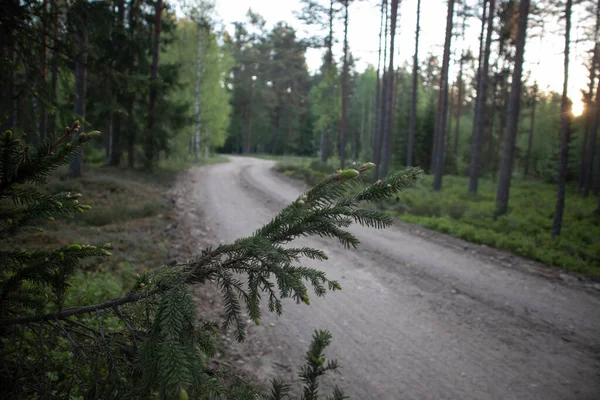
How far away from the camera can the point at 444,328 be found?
18.7 feet

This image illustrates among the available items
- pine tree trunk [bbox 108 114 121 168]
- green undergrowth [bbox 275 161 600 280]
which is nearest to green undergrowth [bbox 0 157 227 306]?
pine tree trunk [bbox 108 114 121 168]

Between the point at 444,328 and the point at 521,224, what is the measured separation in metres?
9.08

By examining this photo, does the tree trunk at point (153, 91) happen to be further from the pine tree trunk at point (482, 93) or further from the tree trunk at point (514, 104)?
the pine tree trunk at point (482, 93)

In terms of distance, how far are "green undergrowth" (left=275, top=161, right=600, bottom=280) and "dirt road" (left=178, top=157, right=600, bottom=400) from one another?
0.82 m

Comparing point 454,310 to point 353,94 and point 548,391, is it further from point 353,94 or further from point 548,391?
point 353,94

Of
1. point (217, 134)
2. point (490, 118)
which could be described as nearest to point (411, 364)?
point (490, 118)

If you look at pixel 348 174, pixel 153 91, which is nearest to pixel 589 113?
pixel 153 91

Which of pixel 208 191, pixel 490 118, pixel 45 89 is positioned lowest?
pixel 208 191

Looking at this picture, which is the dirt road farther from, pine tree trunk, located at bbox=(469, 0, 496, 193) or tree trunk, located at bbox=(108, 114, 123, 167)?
tree trunk, located at bbox=(108, 114, 123, 167)

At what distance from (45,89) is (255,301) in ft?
15.9

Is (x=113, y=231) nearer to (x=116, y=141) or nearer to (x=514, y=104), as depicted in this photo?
(x=116, y=141)

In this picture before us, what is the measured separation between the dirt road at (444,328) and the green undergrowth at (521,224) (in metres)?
0.82

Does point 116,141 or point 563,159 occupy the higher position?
point 116,141

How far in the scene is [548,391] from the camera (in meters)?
4.32
